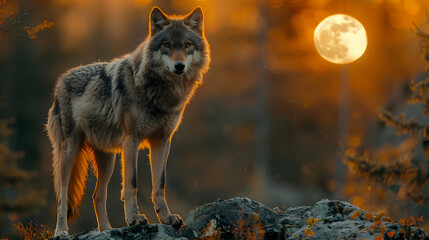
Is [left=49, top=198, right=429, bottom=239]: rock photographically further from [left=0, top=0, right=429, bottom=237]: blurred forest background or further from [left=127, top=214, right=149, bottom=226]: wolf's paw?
[left=0, top=0, right=429, bottom=237]: blurred forest background

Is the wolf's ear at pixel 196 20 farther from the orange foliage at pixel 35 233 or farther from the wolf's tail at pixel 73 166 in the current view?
the orange foliage at pixel 35 233

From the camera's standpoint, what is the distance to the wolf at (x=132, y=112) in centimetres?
569

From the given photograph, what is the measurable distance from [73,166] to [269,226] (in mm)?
2681

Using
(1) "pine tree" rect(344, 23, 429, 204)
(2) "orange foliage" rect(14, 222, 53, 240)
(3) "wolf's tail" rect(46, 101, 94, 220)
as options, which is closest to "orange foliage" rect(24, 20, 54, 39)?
(3) "wolf's tail" rect(46, 101, 94, 220)

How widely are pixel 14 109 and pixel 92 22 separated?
538 centimetres

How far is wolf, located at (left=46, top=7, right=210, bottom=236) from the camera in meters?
5.69

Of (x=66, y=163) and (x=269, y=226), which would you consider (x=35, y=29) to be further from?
(x=269, y=226)

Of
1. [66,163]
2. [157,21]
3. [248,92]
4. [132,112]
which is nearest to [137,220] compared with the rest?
[132,112]

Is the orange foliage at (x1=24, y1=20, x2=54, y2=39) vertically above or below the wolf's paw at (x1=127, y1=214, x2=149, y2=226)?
above

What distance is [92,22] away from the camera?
2262 centimetres

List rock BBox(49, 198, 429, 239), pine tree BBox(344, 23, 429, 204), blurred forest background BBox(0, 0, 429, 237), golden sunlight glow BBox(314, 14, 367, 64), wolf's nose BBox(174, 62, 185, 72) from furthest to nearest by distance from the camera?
blurred forest background BBox(0, 0, 429, 237) < golden sunlight glow BBox(314, 14, 367, 64) < pine tree BBox(344, 23, 429, 204) < wolf's nose BBox(174, 62, 185, 72) < rock BBox(49, 198, 429, 239)

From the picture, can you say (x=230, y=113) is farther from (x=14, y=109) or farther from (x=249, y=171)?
(x=14, y=109)

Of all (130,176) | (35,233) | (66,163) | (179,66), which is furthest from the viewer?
(66,163)

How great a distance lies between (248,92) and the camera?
22.8 m
